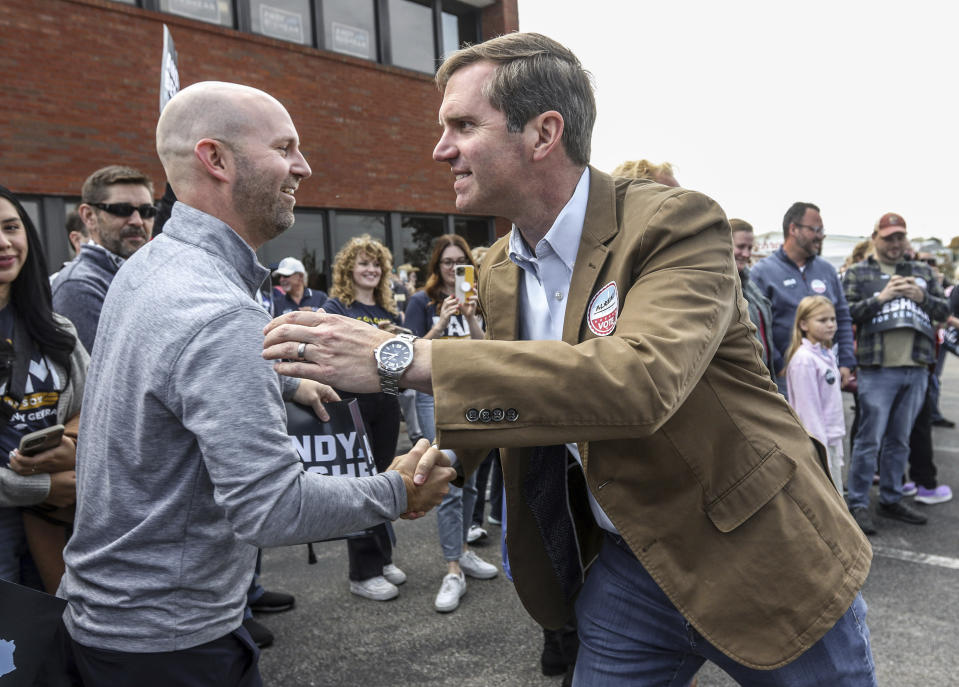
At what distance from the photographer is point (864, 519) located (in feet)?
16.5

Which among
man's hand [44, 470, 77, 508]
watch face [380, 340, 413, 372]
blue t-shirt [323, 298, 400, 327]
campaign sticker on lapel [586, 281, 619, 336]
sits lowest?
man's hand [44, 470, 77, 508]

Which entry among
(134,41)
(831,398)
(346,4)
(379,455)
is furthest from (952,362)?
(134,41)

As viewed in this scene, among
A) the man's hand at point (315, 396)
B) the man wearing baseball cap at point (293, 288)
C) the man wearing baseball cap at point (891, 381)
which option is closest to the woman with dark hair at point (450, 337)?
the man's hand at point (315, 396)

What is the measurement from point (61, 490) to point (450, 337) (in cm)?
324

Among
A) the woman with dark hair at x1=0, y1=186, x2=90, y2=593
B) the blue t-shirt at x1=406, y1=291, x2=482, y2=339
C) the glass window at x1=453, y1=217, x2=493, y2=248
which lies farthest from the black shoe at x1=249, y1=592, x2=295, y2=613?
the glass window at x1=453, y1=217, x2=493, y2=248

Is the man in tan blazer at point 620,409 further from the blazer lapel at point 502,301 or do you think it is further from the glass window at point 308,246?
the glass window at point 308,246

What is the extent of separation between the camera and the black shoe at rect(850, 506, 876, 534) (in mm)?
4941

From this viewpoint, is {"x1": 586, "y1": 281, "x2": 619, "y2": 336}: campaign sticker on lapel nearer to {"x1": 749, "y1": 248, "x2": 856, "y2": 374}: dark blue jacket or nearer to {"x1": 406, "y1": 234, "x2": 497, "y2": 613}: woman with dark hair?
{"x1": 406, "y1": 234, "x2": 497, "y2": 613}: woman with dark hair

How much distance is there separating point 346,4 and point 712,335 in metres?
13.1

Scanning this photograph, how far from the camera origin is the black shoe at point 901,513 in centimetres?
512

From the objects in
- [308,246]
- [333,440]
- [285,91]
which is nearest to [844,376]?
[333,440]

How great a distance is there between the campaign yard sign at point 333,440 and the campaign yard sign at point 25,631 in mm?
721

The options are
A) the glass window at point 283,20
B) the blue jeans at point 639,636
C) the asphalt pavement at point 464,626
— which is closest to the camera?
the blue jeans at point 639,636

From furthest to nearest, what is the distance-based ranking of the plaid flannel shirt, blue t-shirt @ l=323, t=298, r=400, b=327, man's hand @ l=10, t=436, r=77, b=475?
the plaid flannel shirt → blue t-shirt @ l=323, t=298, r=400, b=327 → man's hand @ l=10, t=436, r=77, b=475
